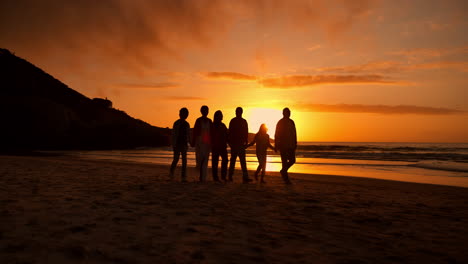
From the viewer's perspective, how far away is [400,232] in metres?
4.39

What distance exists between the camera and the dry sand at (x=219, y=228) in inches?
128

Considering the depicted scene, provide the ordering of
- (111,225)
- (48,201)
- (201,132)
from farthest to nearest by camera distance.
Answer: (201,132) < (48,201) < (111,225)

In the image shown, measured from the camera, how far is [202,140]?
9.46 meters

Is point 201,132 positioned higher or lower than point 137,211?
higher

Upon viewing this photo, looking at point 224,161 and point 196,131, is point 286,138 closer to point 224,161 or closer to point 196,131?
point 224,161

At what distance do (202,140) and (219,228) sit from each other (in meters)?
5.32

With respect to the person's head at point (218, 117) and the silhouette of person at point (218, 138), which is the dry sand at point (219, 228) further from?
the person's head at point (218, 117)

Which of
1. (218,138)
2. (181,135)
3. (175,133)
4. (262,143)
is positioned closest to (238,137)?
(218,138)

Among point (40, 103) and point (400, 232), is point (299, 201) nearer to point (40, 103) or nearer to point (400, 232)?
point (400, 232)

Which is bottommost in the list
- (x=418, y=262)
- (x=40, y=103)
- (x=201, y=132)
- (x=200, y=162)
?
(x=418, y=262)

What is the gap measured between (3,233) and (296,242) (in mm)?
3459

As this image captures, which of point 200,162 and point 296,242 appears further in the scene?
point 200,162

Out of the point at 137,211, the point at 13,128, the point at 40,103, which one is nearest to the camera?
the point at 137,211

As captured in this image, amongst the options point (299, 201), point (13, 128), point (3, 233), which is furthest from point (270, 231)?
point (13, 128)
